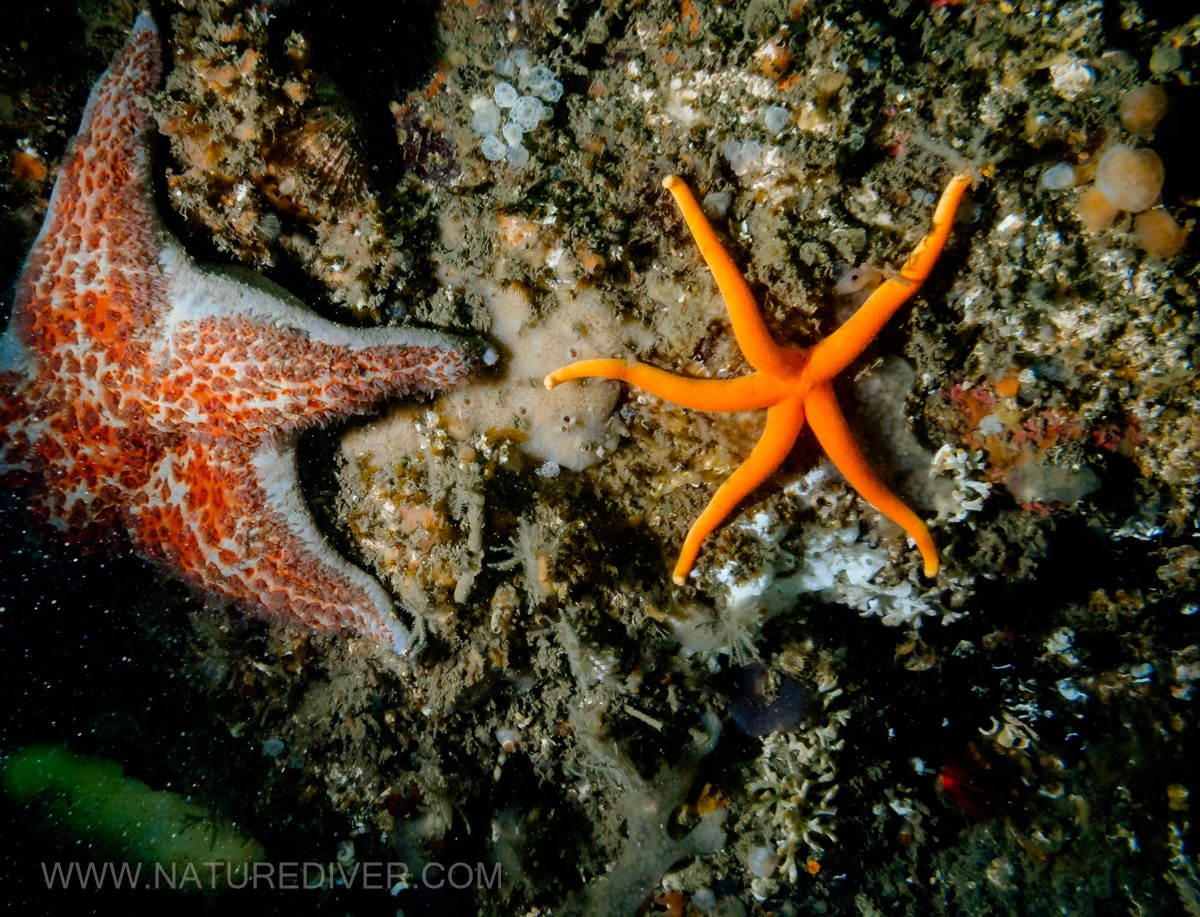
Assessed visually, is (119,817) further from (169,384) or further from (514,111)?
(514,111)

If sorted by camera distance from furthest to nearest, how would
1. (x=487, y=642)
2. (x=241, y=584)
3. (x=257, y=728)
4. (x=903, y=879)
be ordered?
(x=903, y=879) < (x=257, y=728) < (x=487, y=642) < (x=241, y=584)

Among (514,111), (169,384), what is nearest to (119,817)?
(169,384)

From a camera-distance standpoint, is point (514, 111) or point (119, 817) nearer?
point (514, 111)

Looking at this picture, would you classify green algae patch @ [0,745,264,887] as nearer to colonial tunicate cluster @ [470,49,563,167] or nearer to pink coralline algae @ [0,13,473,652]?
pink coralline algae @ [0,13,473,652]

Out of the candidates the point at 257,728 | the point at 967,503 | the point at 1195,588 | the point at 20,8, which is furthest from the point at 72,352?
the point at 1195,588

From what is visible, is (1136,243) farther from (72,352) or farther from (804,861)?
(72,352)

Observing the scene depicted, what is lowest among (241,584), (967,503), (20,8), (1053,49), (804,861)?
(241,584)

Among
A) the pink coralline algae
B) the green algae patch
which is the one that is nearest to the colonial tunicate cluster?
the pink coralline algae
